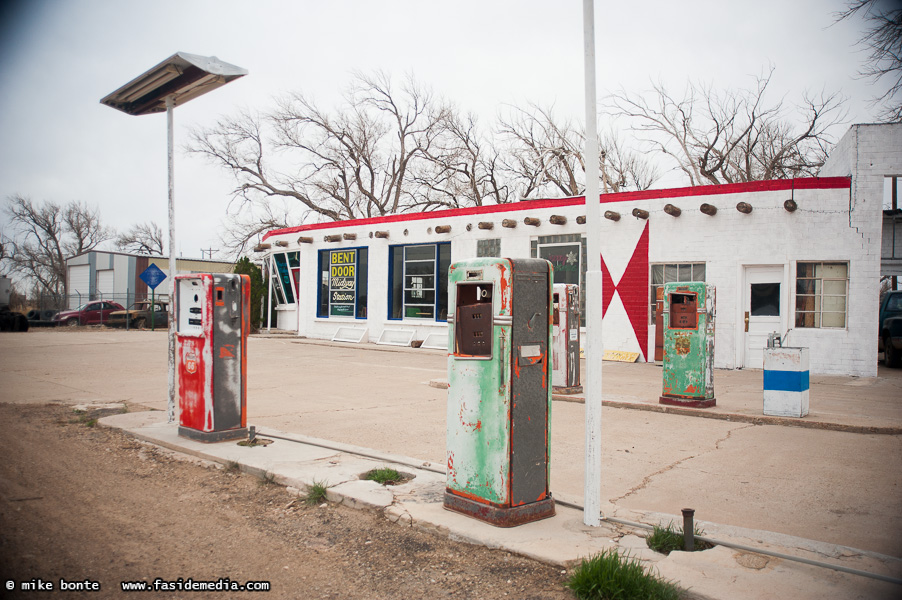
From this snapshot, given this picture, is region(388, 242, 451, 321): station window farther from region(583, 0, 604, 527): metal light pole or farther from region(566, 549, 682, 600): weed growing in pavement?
region(566, 549, 682, 600): weed growing in pavement

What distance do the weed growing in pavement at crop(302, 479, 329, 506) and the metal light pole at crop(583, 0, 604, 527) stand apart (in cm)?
196

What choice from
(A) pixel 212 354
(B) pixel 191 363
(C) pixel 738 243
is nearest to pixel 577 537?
(A) pixel 212 354

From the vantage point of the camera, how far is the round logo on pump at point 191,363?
620cm

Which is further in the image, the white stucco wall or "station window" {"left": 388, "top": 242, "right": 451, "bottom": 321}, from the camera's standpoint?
"station window" {"left": 388, "top": 242, "right": 451, "bottom": 321}

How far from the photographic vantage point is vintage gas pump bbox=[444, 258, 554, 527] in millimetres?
3854

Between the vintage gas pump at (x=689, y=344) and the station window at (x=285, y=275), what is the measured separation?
1756cm

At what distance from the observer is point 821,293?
13078mm

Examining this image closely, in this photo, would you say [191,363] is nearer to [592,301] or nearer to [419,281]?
[592,301]

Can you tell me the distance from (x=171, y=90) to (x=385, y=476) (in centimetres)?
518

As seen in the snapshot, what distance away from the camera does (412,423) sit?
765 centimetres

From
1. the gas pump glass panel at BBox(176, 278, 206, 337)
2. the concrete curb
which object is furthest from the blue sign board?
the concrete curb

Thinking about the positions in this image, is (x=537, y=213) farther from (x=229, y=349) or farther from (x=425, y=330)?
(x=229, y=349)

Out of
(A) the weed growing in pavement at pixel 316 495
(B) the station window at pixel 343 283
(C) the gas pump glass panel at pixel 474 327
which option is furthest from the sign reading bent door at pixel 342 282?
(C) the gas pump glass panel at pixel 474 327

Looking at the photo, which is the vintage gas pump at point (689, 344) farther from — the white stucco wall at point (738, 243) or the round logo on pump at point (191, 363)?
the round logo on pump at point (191, 363)
